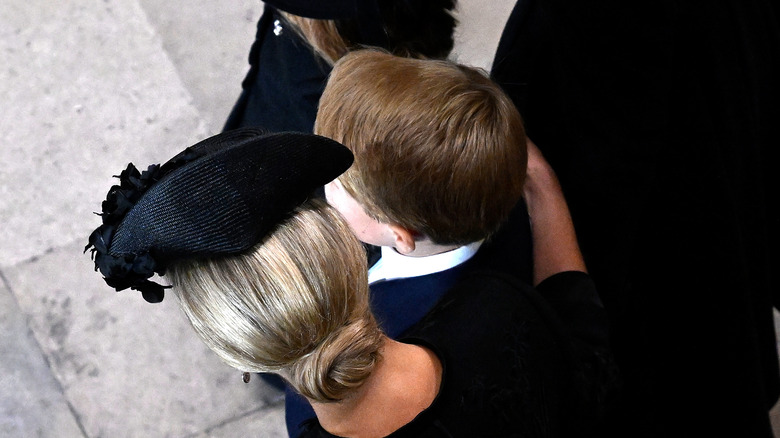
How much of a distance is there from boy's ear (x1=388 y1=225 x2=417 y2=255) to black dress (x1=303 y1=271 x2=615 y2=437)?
10 cm

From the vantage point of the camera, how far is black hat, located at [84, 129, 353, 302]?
2.42 ft

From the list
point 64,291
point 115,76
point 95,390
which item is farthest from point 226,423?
point 115,76

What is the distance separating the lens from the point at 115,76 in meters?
2.37

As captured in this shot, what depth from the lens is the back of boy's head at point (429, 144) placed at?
996 millimetres

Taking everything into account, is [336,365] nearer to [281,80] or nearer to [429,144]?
[429,144]

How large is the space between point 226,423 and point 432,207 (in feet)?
3.80

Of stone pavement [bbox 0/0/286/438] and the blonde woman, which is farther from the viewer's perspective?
stone pavement [bbox 0/0/286/438]

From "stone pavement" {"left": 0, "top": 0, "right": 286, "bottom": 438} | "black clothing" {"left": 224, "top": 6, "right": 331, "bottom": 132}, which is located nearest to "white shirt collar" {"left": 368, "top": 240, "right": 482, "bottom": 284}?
"black clothing" {"left": 224, "top": 6, "right": 331, "bottom": 132}

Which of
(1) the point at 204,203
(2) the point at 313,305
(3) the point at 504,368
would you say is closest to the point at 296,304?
(2) the point at 313,305

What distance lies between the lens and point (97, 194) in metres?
2.19

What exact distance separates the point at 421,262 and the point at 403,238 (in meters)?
0.07

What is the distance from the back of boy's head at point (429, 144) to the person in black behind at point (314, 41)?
0.50 feet

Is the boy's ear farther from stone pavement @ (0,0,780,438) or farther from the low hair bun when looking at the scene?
stone pavement @ (0,0,780,438)

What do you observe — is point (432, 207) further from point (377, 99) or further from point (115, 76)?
point (115, 76)
